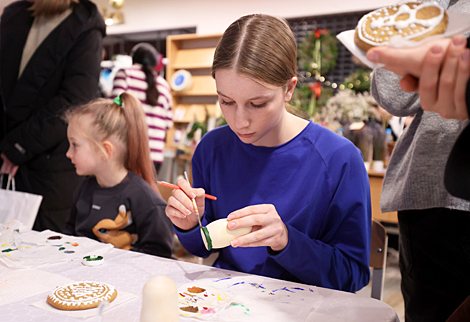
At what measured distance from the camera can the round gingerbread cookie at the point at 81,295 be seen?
78 cm

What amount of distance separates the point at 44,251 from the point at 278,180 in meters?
0.72

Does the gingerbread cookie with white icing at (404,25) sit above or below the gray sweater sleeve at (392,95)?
above

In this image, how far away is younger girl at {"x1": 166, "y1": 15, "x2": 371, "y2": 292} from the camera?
1059 mm

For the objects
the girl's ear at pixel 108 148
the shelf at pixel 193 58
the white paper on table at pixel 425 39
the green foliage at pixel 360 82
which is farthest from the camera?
the shelf at pixel 193 58

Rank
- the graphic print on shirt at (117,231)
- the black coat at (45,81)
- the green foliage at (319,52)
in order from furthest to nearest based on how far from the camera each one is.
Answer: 1. the green foliage at (319,52)
2. the black coat at (45,81)
3. the graphic print on shirt at (117,231)

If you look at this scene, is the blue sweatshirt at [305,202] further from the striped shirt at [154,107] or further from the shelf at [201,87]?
the shelf at [201,87]

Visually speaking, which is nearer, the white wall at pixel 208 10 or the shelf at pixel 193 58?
the white wall at pixel 208 10

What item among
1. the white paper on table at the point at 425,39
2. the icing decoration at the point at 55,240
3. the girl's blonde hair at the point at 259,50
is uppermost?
the white paper on table at the point at 425,39

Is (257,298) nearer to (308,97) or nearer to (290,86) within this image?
(290,86)

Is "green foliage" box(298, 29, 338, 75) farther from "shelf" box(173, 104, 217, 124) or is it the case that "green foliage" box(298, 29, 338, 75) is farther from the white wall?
"shelf" box(173, 104, 217, 124)

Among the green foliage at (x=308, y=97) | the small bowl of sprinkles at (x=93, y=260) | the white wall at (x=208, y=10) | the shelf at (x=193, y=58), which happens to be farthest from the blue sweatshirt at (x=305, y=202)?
the shelf at (x=193, y=58)

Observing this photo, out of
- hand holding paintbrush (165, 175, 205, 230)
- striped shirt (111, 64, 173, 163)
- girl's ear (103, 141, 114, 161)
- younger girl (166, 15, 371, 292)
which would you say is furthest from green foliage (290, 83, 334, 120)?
hand holding paintbrush (165, 175, 205, 230)

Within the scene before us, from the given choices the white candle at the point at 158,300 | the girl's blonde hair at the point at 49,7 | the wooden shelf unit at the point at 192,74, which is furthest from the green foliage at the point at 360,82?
the white candle at the point at 158,300

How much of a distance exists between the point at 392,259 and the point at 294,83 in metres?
3.16
